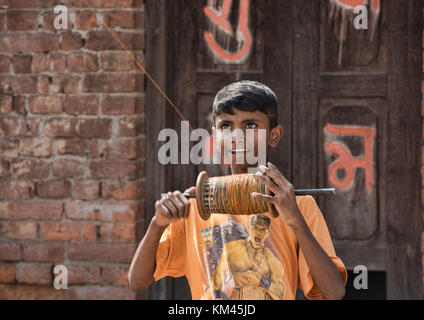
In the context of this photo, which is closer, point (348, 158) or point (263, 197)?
point (263, 197)

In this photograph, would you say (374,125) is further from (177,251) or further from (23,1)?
(23,1)

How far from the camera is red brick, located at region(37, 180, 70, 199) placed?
3.33 m

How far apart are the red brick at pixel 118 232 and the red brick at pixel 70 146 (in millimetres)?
430

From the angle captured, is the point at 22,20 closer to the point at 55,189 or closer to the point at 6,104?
the point at 6,104

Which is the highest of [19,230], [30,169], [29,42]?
[29,42]

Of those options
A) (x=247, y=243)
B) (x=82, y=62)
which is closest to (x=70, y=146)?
(x=82, y=62)

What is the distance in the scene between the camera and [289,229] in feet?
6.10

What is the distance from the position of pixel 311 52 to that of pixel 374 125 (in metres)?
0.53

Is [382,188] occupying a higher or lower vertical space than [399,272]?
higher

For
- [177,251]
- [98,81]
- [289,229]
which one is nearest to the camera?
[289,229]

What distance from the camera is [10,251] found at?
11.1 feet

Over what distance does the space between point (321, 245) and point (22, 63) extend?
2215 mm

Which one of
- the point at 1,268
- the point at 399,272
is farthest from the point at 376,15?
the point at 1,268

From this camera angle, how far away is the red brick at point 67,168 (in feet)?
10.9
